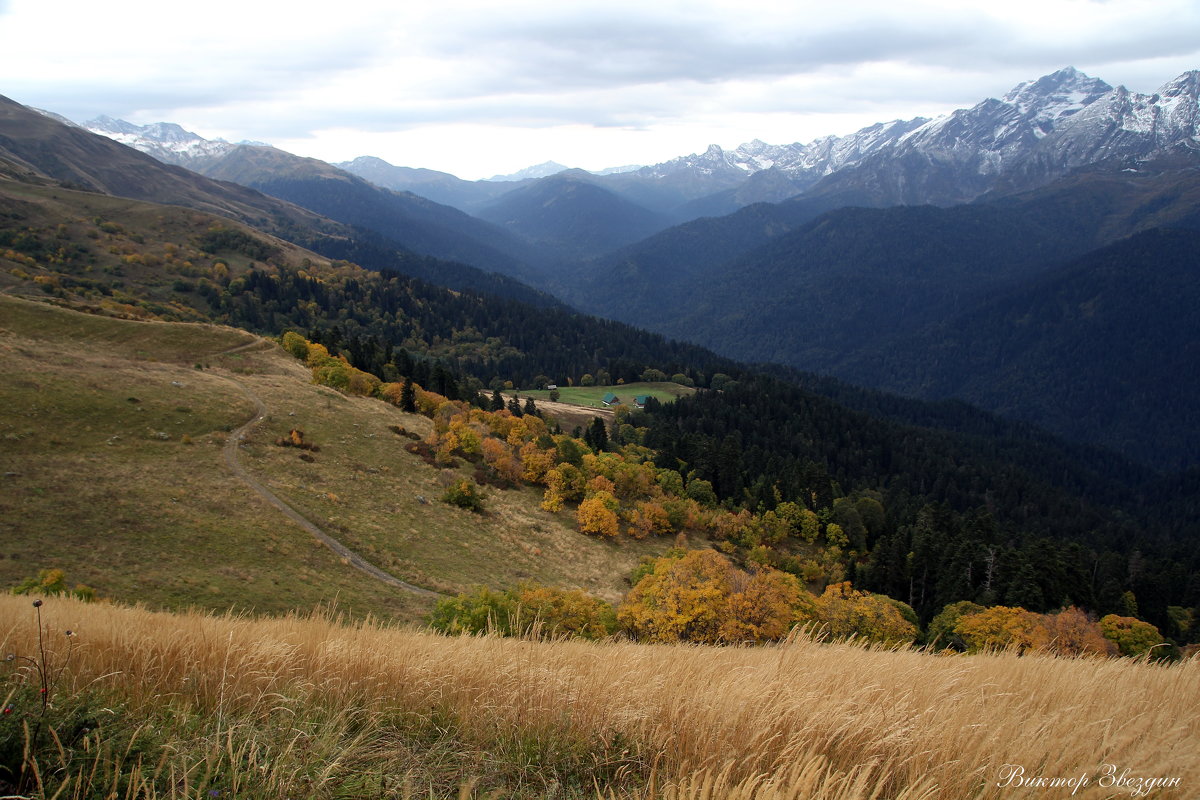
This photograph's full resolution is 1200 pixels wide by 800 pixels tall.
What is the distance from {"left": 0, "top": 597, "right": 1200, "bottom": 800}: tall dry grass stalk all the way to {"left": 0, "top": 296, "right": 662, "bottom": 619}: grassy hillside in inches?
693

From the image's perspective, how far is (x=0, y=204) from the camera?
15112 centimetres

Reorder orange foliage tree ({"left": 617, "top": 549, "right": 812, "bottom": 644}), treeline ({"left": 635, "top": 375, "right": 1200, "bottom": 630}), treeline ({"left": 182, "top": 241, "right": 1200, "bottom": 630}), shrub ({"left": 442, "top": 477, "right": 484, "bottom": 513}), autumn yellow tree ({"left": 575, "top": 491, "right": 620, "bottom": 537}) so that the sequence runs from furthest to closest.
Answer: treeline ({"left": 182, "top": 241, "right": 1200, "bottom": 630}) → treeline ({"left": 635, "top": 375, "right": 1200, "bottom": 630}) → autumn yellow tree ({"left": 575, "top": 491, "right": 620, "bottom": 537}) → shrub ({"left": 442, "top": 477, "right": 484, "bottom": 513}) → orange foliage tree ({"left": 617, "top": 549, "right": 812, "bottom": 644})

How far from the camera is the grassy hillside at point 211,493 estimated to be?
87.1 ft

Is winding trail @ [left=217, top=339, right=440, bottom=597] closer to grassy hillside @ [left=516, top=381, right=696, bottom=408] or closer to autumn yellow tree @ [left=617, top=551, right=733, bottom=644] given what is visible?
autumn yellow tree @ [left=617, top=551, right=733, bottom=644]

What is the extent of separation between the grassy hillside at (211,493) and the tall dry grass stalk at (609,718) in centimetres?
1760

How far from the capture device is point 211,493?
3466 cm

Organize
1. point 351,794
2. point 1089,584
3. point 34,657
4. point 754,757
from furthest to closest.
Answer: point 1089,584
point 34,657
point 754,757
point 351,794

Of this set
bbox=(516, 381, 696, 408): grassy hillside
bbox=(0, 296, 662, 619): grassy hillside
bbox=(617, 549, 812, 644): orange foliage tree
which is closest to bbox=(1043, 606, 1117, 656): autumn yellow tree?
bbox=(617, 549, 812, 644): orange foliage tree

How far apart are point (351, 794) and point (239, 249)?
227 metres

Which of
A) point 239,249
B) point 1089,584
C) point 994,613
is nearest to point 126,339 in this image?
point 994,613

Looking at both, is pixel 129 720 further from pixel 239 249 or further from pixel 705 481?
pixel 239 249

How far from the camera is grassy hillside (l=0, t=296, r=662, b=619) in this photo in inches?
1046

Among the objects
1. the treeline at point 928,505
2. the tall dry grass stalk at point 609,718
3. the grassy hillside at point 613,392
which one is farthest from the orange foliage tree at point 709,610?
the grassy hillside at point 613,392

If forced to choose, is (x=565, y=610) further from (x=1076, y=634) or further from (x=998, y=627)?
(x=1076, y=634)
